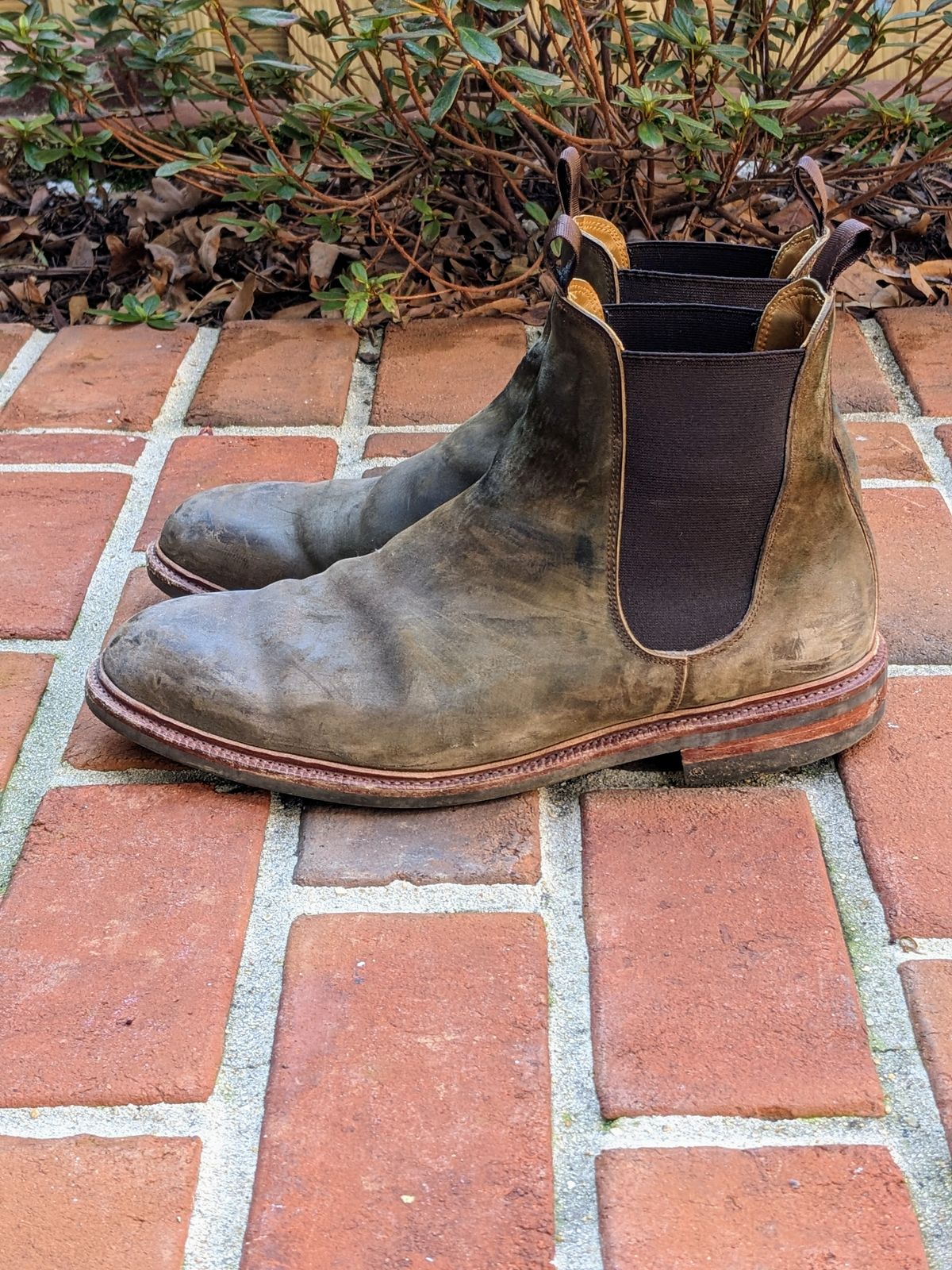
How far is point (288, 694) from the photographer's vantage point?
1.34 m

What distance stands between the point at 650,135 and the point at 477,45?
1.17 feet

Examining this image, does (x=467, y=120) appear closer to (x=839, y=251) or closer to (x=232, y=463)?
(x=232, y=463)

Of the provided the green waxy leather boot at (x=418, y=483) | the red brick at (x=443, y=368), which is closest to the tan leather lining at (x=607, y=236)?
the green waxy leather boot at (x=418, y=483)

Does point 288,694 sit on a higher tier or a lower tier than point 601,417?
lower

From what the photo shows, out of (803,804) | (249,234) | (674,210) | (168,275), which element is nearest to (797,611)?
(803,804)

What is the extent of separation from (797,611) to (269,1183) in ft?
2.38

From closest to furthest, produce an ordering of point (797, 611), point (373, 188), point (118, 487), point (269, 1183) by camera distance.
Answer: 1. point (269, 1183)
2. point (797, 611)
3. point (118, 487)
4. point (373, 188)

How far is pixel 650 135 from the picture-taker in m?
2.01

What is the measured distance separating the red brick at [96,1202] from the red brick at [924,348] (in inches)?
64.2

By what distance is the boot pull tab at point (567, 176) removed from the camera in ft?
4.50

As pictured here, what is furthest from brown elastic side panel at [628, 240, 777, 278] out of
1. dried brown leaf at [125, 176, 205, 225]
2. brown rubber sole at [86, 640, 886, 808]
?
dried brown leaf at [125, 176, 205, 225]

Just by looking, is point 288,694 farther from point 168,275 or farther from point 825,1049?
point 168,275

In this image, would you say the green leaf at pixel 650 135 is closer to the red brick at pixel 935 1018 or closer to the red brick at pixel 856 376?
the red brick at pixel 856 376

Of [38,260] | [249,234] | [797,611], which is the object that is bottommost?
[38,260]
